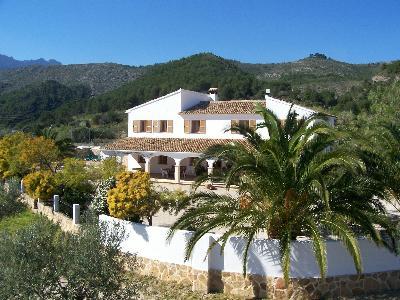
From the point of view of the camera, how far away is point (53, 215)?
24297 mm

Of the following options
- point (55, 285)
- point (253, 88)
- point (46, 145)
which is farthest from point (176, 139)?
point (253, 88)

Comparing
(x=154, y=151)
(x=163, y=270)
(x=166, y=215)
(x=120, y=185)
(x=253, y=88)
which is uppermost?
(x=253, y=88)

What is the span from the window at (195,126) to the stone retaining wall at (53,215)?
12143 mm

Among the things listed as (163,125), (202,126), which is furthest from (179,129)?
(202,126)

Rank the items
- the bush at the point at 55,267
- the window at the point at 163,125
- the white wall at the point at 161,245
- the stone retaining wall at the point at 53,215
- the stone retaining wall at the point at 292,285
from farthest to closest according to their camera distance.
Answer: the window at the point at 163,125 → the stone retaining wall at the point at 53,215 → the white wall at the point at 161,245 → the stone retaining wall at the point at 292,285 → the bush at the point at 55,267

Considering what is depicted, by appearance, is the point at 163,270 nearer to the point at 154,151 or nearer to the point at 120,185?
the point at 120,185

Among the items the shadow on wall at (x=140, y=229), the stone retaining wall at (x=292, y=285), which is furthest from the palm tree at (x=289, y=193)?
the shadow on wall at (x=140, y=229)

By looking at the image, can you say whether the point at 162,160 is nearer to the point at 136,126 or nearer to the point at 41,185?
the point at 136,126

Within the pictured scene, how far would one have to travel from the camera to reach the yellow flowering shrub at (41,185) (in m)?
25.2

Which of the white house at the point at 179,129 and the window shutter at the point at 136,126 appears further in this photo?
the window shutter at the point at 136,126

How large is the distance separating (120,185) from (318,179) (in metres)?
7.91

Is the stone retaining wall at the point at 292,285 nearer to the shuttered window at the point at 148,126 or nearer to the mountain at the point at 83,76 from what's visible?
the shuttered window at the point at 148,126

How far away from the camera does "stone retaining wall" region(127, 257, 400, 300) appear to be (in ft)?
42.0

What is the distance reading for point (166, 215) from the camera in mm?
21672
